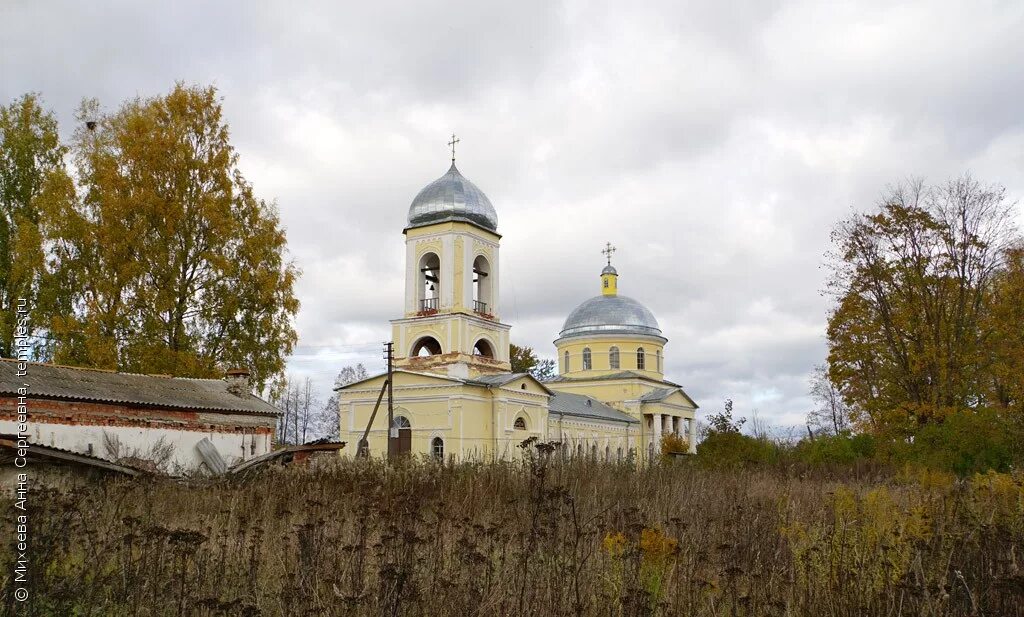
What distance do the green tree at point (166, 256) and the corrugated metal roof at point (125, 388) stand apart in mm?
2168

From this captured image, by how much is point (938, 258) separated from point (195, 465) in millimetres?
18801

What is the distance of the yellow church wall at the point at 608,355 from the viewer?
1890 inches

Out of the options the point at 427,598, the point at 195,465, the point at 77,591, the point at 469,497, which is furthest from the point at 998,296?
the point at 77,591

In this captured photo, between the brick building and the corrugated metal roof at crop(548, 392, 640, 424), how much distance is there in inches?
861

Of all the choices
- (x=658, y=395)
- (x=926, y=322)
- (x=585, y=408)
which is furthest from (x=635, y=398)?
(x=926, y=322)

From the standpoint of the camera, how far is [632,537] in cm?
533

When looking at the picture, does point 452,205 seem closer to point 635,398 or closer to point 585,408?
point 585,408

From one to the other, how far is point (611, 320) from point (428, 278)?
16090 millimetres

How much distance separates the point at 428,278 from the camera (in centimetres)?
3553

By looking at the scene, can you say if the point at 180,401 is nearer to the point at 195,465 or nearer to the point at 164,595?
the point at 195,465

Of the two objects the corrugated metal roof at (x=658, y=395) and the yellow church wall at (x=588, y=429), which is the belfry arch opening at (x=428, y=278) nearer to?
the yellow church wall at (x=588, y=429)

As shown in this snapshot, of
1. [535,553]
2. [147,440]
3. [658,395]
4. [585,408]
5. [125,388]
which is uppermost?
[658,395]

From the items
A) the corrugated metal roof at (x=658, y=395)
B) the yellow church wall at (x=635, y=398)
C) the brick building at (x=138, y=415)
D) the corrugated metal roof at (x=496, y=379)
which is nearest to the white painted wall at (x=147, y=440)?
the brick building at (x=138, y=415)

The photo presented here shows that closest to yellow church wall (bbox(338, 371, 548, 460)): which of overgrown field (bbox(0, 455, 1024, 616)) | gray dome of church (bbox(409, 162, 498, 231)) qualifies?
gray dome of church (bbox(409, 162, 498, 231))
